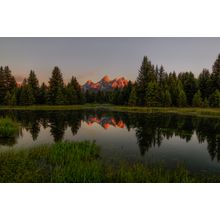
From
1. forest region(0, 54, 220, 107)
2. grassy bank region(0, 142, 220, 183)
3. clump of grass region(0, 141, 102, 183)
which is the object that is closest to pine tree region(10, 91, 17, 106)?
forest region(0, 54, 220, 107)

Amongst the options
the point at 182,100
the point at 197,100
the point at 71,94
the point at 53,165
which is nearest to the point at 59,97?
the point at 71,94

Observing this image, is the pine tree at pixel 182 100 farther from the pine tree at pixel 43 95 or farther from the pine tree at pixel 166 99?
the pine tree at pixel 43 95

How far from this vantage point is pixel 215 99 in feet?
58.4

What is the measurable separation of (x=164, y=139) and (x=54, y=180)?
20.4 feet

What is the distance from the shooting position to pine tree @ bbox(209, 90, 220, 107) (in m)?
17.5

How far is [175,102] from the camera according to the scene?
20.7 meters

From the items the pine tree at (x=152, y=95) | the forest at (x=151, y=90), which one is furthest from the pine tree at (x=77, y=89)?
the pine tree at (x=152, y=95)

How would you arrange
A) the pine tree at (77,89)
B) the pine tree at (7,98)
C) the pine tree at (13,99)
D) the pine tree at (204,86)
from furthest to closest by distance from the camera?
the pine tree at (77,89) → the pine tree at (13,99) → the pine tree at (7,98) → the pine tree at (204,86)

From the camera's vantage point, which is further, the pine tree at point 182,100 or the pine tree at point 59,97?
the pine tree at point 59,97

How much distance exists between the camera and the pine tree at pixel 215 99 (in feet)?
57.3

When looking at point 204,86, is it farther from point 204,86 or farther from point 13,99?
point 13,99

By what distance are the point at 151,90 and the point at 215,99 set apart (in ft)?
20.5

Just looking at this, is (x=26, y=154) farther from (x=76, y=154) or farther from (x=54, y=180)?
(x=54, y=180)
